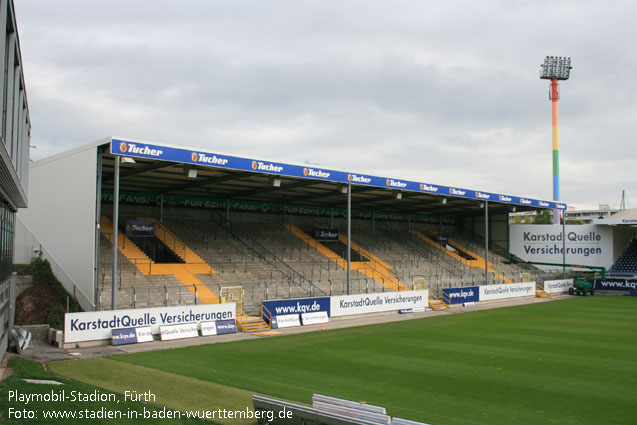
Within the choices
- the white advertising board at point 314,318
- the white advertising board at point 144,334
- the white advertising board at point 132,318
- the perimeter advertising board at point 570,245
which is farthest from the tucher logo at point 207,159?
the perimeter advertising board at point 570,245

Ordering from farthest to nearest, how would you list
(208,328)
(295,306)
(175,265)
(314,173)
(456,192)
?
(456,192) → (175,265) → (314,173) → (295,306) → (208,328)

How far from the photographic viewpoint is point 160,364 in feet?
53.5

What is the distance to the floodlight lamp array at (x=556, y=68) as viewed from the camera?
257 feet

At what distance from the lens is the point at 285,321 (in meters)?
25.8

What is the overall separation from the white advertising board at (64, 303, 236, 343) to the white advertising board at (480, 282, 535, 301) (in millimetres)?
21459

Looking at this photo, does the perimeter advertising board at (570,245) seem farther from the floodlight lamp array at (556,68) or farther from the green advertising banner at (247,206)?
the floodlight lamp array at (556,68)

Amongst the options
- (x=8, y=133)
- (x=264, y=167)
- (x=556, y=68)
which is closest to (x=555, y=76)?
(x=556, y=68)

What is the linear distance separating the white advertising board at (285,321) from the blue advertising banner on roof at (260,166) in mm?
6904

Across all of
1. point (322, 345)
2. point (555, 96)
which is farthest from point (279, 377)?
point (555, 96)

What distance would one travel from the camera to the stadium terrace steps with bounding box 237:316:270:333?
79.4 ft

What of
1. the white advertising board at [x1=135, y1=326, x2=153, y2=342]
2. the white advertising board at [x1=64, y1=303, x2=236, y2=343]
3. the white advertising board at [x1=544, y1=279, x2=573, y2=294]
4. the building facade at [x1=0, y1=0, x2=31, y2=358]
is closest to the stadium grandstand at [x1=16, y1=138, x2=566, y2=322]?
the white advertising board at [x1=64, y1=303, x2=236, y2=343]

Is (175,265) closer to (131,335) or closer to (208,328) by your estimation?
(208,328)

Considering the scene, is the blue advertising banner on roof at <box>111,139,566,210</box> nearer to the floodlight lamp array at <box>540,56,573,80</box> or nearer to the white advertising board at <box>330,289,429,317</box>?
the white advertising board at <box>330,289,429,317</box>

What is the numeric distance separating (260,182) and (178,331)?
12536 mm
